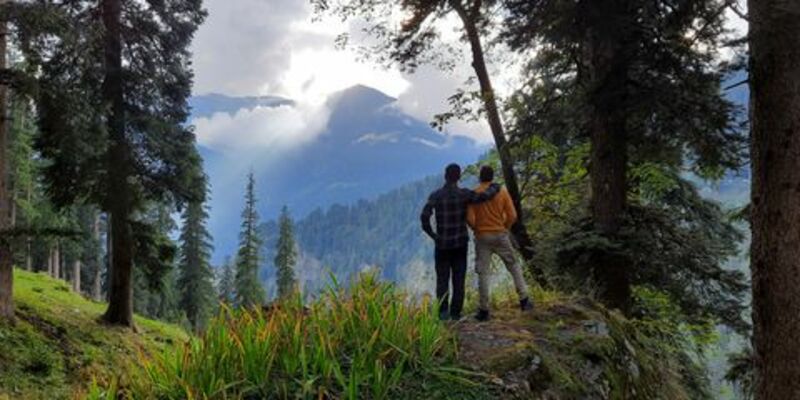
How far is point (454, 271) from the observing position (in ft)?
22.2

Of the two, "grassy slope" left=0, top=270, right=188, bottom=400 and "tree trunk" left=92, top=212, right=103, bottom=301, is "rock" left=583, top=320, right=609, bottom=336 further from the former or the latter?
"tree trunk" left=92, top=212, right=103, bottom=301

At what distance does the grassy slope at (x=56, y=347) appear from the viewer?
11.0 metres

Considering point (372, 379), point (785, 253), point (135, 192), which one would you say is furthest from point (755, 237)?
point (135, 192)

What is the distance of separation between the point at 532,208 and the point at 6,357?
11.2 meters

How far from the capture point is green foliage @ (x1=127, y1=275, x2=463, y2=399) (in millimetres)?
3535

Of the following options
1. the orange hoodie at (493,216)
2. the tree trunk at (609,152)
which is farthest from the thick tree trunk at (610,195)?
the orange hoodie at (493,216)

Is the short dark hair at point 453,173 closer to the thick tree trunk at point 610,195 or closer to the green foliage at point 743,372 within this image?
the thick tree trunk at point 610,195

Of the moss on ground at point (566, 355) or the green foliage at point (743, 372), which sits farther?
the green foliage at point (743, 372)

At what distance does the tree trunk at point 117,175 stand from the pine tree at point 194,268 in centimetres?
2963

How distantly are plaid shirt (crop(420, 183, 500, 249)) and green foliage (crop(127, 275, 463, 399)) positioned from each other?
2303mm

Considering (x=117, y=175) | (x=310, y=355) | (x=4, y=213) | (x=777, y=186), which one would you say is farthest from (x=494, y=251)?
(x=117, y=175)

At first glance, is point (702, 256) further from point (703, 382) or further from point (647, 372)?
point (647, 372)

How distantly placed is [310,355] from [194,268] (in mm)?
47709

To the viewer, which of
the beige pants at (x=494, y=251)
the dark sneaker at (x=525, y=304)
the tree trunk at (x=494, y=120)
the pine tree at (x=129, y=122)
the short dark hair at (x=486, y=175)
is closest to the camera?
the dark sneaker at (x=525, y=304)
